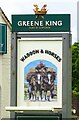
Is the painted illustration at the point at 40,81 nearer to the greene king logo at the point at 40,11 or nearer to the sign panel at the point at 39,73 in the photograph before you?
the sign panel at the point at 39,73

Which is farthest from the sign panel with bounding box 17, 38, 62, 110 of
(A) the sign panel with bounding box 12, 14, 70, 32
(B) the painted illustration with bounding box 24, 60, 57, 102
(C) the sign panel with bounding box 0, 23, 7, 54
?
(C) the sign panel with bounding box 0, 23, 7, 54

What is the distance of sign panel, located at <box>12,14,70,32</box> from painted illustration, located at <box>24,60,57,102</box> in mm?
784

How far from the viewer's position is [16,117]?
38.5 ft

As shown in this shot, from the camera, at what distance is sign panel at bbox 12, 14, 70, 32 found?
11609 mm

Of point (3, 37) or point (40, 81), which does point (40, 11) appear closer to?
point (40, 81)

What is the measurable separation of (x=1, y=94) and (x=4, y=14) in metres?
3.92

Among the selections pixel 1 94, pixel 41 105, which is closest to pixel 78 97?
pixel 1 94

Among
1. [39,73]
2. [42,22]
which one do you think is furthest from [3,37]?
[42,22]

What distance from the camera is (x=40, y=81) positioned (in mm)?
11828

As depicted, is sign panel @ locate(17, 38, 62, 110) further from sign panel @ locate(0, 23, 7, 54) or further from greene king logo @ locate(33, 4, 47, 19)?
sign panel @ locate(0, 23, 7, 54)

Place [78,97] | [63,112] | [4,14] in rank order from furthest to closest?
[78,97] → [4,14] → [63,112]

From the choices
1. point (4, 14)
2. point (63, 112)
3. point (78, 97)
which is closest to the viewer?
point (63, 112)

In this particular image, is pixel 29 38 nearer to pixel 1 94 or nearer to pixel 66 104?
pixel 66 104

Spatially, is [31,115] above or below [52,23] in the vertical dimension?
below
